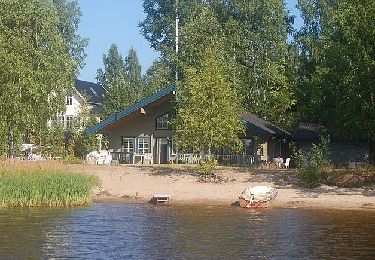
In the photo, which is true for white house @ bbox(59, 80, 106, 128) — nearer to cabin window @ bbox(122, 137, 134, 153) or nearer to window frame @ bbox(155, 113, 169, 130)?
cabin window @ bbox(122, 137, 134, 153)

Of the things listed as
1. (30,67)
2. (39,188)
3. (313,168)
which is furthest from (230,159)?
(39,188)

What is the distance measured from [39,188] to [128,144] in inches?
810

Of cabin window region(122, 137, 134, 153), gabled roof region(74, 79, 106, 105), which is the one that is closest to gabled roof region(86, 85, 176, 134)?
cabin window region(122, 137, 134, 153)

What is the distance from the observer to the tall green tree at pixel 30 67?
37.0 meters

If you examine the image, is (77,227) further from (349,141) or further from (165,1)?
(165,1)

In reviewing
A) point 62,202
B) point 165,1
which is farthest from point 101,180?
point 165,1

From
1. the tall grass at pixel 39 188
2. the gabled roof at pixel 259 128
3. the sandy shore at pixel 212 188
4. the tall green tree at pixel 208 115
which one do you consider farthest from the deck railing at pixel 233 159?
the tall grass at pixel 39 188

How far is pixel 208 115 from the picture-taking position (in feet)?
118

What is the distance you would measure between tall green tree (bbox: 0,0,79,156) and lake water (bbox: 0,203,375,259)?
11.2m

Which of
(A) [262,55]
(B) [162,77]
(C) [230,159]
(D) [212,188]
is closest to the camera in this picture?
(D) [212,188]

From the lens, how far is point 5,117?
36.9 meters

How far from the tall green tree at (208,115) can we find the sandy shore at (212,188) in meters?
1.88

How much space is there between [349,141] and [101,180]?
18075 millimetres

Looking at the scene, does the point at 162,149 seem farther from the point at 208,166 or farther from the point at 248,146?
the point at 208,166
